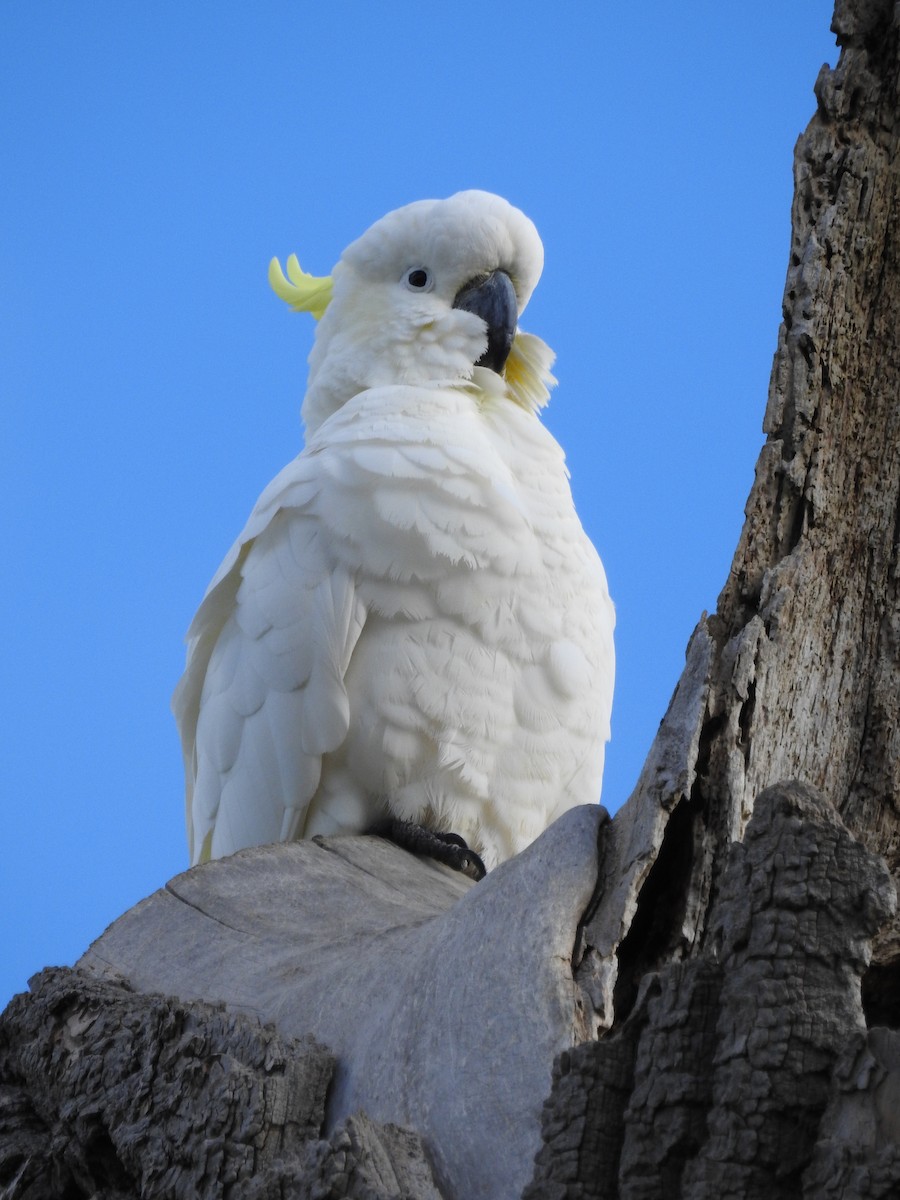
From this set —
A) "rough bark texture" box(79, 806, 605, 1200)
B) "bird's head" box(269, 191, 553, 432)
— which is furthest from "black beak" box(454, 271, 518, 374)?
"rough bark texture" box(79, 806, 605, 1200)

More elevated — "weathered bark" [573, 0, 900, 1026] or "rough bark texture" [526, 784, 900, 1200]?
"weathered bark" [573, 0, 900, 1026]

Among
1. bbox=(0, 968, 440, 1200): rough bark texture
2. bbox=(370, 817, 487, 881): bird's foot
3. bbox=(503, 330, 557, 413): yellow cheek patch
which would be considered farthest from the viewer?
bbox=(503, 330, 557, 413): yellow cheek patch

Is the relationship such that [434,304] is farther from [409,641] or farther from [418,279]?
[409,641]

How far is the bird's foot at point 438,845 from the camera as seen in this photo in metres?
2.52

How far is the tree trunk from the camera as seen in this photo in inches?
37.3

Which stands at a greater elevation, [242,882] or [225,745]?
[225,745]

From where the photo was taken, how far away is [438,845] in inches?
99.4

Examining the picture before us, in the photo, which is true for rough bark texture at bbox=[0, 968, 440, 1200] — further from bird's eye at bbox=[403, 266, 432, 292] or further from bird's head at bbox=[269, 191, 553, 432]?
bird's eye at bbox=[403, 266, 432, 292]

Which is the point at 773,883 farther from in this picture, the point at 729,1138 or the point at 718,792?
the point at 718,792

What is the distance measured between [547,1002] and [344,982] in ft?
1.25

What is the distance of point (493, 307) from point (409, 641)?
1.06 metres

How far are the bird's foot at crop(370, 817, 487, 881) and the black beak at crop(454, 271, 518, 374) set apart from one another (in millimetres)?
1251

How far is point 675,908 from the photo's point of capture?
138 centimetres

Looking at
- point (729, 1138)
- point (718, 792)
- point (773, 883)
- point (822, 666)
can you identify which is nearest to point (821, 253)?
point (822, 666)
